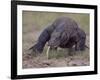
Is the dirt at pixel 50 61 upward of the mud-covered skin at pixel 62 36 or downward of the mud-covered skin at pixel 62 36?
downward

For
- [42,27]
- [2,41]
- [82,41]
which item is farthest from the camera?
[82,41]

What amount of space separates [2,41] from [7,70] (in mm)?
281

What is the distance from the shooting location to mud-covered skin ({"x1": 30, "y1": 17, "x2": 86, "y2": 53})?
2082 mm

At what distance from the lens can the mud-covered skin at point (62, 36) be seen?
2.08 metres

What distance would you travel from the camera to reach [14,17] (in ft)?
6.41

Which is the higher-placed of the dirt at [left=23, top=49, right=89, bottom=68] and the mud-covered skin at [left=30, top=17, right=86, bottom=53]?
the mud-covered skin at [left=30, top=17, right=86, bottom=53]

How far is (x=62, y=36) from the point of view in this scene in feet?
7.03

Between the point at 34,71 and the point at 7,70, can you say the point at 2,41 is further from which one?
the point at 34,71

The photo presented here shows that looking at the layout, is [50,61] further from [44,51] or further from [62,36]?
[62,36]

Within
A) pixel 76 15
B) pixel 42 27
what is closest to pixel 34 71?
pixel 42 27

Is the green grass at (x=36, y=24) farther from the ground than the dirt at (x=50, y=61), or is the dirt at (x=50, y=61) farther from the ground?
the green grass at (x=36, y=24)

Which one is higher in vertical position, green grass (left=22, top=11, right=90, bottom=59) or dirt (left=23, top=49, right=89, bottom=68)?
green grass (left=22, top=11, right=90, bottom=59)

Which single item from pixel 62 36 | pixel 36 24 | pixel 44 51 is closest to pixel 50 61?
pixel 44 51

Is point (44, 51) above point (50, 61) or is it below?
above
